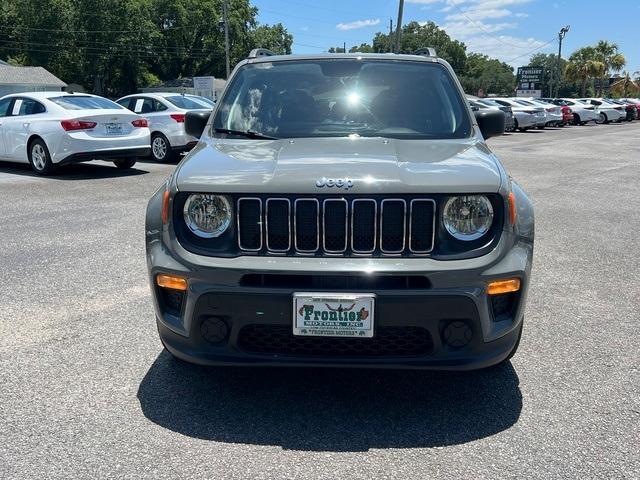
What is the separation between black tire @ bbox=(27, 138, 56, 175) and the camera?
11.2 metres

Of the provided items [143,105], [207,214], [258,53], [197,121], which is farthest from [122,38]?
[207,214]

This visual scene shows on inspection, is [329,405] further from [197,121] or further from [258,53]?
[258,53]

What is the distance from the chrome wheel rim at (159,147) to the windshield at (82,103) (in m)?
1.93

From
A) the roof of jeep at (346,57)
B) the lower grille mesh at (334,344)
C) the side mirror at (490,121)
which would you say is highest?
the roof of jeep at (346,57)

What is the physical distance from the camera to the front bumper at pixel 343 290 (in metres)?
2.76

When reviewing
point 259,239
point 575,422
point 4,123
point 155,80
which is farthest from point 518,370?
point 155,80

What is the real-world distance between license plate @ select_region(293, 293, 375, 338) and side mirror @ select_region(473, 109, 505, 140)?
2061 mm

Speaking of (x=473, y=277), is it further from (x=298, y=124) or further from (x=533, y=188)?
(x=533, y=188)

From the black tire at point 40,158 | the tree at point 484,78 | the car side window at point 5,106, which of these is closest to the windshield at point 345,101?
the black tire at point 40,158

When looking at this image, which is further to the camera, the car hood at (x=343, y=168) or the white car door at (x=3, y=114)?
the white car door at (x=3, y=114)

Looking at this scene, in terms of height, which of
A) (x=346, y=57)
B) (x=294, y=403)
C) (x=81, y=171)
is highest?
(x=346, y=57)

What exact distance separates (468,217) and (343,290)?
693 mm

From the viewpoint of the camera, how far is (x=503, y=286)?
285cm

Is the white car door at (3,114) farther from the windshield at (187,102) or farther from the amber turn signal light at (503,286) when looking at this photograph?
the amber turn signal light at (503,286)
